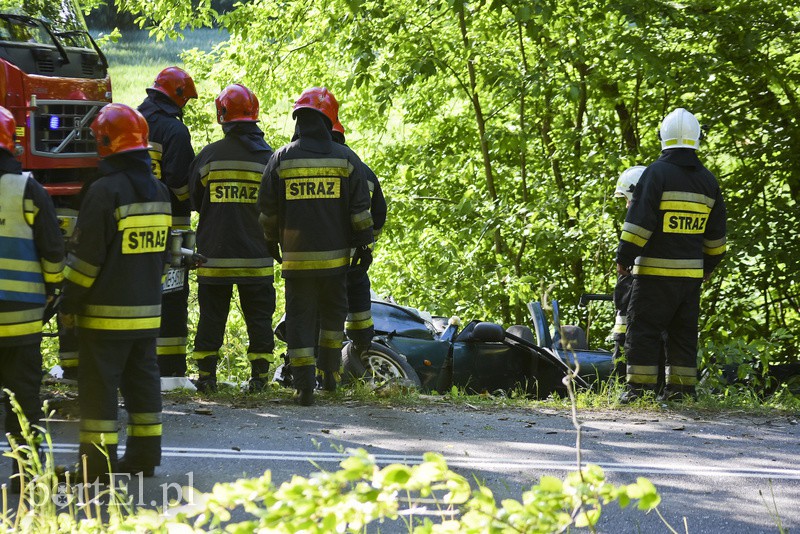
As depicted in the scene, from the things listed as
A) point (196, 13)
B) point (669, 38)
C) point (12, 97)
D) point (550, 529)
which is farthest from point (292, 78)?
point (550, 529)

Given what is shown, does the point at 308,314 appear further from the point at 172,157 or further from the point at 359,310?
the point at 172,157

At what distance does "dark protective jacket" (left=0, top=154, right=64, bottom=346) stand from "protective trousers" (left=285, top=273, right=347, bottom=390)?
2543 millimetres

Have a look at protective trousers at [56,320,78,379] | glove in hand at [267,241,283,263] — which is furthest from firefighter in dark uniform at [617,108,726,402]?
protective trousers at [56,320,78,379]

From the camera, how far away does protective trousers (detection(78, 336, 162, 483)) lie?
5.14 meters

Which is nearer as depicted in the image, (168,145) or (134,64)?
(168,145)

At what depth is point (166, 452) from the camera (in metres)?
5.99

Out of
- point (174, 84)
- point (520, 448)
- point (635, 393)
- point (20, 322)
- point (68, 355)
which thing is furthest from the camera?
point (174, 84)

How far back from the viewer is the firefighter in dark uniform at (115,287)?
5.11m

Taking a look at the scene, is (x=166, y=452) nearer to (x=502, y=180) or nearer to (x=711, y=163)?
(x=711, y=163)

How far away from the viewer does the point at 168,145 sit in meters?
8.00

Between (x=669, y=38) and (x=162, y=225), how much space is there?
28.2ft

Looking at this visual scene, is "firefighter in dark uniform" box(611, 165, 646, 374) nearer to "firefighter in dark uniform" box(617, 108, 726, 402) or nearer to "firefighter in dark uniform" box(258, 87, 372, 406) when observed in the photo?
"firefighter in dark uniform" box(617, 108, 726, 402)

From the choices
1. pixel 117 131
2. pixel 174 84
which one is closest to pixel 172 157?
pixel 174 84

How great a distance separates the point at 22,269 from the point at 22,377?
521 millimetres
